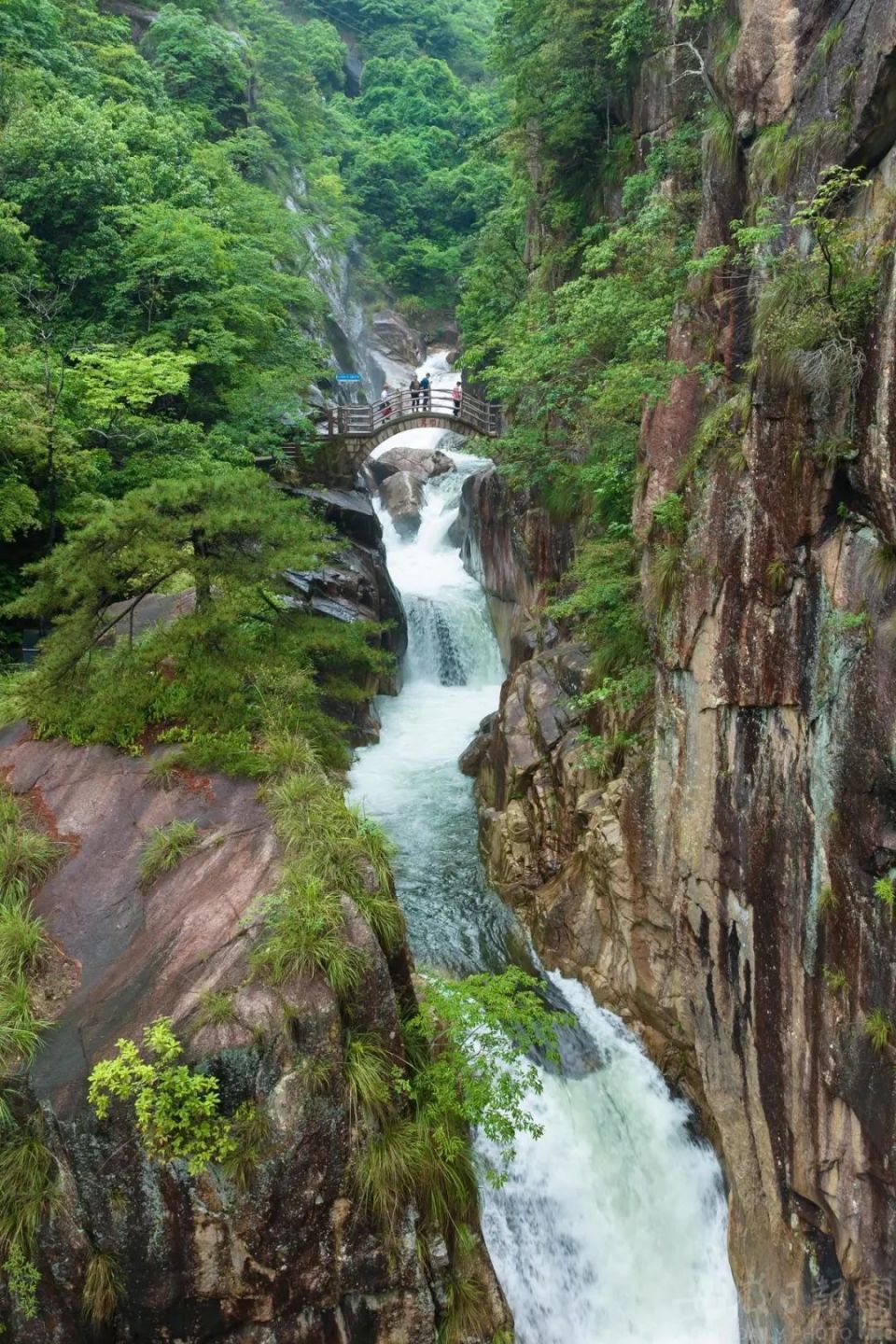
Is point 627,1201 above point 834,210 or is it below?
below

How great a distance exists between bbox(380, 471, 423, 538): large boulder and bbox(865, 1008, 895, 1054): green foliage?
81.3 feet

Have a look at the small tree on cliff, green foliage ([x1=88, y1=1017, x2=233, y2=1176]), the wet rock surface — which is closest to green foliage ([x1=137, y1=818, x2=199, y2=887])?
the small tree on cliff

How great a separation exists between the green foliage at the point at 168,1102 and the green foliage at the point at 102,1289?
3.02 ft

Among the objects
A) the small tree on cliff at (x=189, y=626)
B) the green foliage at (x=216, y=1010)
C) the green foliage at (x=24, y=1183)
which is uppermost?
the small tree on cliff at (x=189, y=626)

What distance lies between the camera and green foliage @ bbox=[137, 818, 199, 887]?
327 inches

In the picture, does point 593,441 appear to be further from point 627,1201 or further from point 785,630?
point 627,1201

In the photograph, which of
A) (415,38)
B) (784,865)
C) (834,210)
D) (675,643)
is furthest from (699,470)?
(415,38)

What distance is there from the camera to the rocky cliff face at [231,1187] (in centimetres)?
624

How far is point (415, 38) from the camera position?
51.2 meters

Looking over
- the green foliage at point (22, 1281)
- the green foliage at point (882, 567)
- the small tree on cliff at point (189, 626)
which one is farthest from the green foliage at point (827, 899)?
the green foliage at point (22, 1281)

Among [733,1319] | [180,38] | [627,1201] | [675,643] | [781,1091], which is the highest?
[180,38]

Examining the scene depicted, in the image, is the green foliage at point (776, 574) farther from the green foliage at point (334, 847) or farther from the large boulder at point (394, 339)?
the large boulder at point (394, 339)

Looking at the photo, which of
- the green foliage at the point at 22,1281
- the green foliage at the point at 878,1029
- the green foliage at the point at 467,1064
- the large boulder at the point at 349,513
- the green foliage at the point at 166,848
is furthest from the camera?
the large boulder at the point at 349,513

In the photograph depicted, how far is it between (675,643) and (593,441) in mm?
6002
